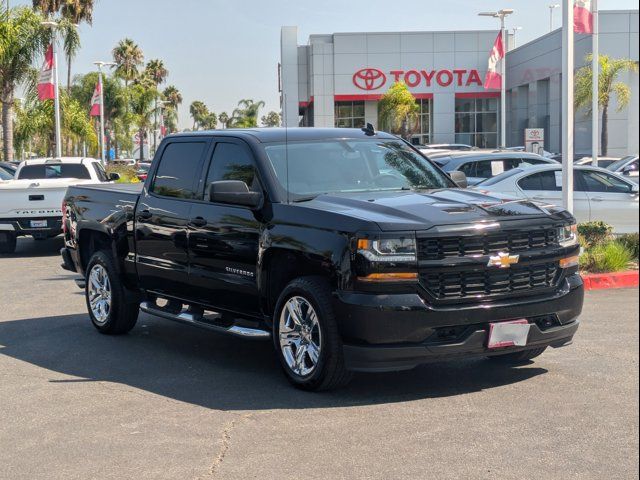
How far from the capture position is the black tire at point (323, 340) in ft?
21.2

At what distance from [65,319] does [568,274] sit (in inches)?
230

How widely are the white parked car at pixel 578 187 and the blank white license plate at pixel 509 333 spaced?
9.01 metres

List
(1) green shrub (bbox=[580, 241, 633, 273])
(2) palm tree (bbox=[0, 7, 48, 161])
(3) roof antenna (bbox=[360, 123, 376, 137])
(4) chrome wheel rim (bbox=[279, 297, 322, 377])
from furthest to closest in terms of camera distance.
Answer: (2) palm tree (bbox=[0, 7, 48, 161]), (1) green shrub (bbox=[580, 241, 633, 273]), (3) roof antenna (bbox=[360, 123, 376, 137]), (4) chrome wheel rim (bbox=[279, 297, 322, 377])

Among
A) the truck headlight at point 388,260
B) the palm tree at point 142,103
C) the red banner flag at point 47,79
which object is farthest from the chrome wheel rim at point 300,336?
the palm tree at point 142,103

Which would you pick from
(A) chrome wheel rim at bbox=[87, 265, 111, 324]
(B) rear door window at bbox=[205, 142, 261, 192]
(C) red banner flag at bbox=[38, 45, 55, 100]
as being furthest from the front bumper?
(C) red banner flag at bbox=[38, 45, 55, 100]

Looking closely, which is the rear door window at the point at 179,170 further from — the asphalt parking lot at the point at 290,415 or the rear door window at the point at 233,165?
the asphalt parking lot at the point at 290,415

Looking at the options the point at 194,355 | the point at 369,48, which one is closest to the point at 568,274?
the point at 194,355

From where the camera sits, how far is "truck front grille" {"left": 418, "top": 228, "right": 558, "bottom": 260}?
20.6 ft

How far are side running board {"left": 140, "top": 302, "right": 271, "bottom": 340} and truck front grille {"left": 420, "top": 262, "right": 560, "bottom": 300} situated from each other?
1.57m

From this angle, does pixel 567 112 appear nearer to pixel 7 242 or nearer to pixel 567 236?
pixel 567 236

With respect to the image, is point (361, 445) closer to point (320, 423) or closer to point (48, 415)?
point (320, 423)

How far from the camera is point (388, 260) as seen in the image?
6.23 metres

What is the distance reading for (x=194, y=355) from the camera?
8375 millimetres

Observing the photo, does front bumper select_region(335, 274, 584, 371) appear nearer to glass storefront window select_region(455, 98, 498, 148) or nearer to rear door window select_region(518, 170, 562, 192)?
rear door window select_region(518, 170, 562, 192)
